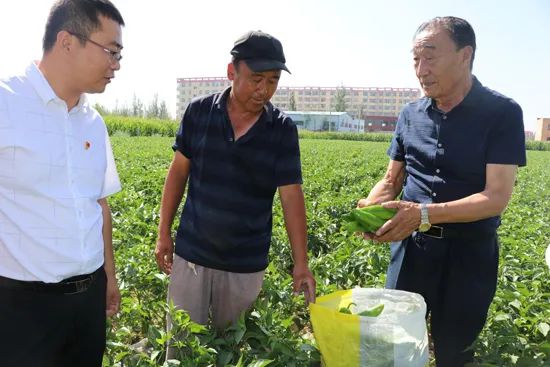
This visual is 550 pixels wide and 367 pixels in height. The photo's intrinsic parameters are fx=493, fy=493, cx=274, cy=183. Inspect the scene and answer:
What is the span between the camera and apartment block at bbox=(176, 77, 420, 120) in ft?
377

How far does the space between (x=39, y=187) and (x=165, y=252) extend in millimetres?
1030

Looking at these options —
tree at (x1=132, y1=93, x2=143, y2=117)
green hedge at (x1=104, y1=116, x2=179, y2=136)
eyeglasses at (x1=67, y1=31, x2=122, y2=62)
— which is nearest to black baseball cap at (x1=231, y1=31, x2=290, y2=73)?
eyeglasses at (x1=67, y1=31, x2=122, y2=62)

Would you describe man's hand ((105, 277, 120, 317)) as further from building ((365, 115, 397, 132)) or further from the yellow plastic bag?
building ((365, 115, 397, 132))

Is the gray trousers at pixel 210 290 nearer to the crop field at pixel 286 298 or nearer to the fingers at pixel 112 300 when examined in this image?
the crop field at pixel 286 298

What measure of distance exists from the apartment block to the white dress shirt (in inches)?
4406

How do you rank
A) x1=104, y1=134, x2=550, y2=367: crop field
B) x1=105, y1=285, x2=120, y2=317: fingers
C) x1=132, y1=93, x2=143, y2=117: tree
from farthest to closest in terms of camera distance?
x1=132, y1=93, x2=143, y2=117: tree
x1=105, y1=285, x2=120, y2=317: fingers
x1=104, y1=134, x2=550, y2=367: crop field

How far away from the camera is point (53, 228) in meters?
1.85

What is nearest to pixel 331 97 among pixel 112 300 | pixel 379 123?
pixel 379 123

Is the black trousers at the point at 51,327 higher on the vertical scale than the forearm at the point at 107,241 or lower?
lower

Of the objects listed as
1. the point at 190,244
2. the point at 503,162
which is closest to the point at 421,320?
the point at 503,162

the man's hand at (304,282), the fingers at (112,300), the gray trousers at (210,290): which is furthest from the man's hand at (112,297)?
the man's hand at (304,282)

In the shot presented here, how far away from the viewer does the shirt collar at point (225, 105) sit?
2.43 meters

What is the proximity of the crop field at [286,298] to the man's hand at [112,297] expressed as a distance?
152mm

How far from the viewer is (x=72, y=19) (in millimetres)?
1861
